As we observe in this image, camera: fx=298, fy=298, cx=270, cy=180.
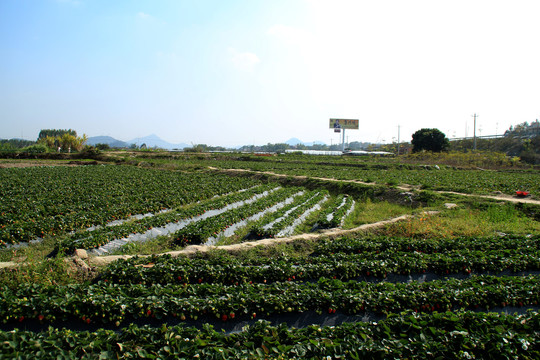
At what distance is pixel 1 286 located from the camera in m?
6.62

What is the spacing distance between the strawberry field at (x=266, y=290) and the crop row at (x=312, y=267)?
0.10 feet

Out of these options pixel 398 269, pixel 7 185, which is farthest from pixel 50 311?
pixel 7 185

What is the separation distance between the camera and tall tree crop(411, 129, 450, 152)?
6031 cm

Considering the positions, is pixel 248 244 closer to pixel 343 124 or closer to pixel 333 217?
pixel 333 217

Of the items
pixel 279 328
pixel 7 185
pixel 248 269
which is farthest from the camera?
pixel 7 185

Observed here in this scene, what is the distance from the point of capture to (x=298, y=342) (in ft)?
15.7

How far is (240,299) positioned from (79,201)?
42.4 feet

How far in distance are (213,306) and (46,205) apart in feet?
40.9

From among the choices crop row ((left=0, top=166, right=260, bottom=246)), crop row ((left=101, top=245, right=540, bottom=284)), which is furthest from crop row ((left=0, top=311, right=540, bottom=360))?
crop row ((left=0, top=166, right=260, bottom=246))

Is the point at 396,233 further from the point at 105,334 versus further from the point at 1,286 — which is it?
the point at 1,286

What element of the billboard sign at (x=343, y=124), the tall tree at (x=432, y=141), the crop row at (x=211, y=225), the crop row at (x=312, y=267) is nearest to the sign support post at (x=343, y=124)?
the billboard sign at (x=343, y=124)

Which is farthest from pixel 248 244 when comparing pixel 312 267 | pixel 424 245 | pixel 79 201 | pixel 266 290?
pixel 79 201

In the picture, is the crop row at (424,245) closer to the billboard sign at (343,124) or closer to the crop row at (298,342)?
the crop row at (298,342)

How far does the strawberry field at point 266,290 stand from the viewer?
470cm
